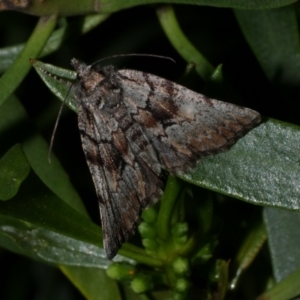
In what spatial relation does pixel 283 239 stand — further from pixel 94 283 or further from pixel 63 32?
pixel 63 32

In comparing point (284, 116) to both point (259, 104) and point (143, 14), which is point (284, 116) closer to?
point (259, 104)

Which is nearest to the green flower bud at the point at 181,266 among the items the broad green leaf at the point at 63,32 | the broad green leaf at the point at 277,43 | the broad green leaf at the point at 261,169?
the broad green leaf at the point at 261,169

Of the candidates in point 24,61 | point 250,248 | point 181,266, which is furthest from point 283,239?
point 24,61

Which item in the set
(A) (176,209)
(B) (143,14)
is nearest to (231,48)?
(B) (143,14)

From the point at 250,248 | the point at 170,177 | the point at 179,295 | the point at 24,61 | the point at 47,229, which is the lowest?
the point at 250,248

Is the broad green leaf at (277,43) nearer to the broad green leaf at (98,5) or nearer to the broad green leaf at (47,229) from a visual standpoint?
the broad green leaf at (98,5)

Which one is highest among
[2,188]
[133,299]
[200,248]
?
[2,188]
